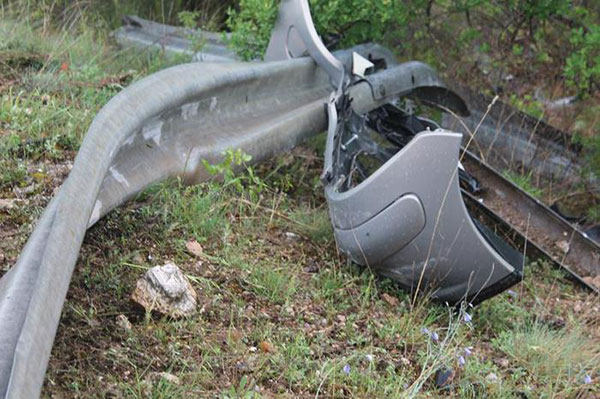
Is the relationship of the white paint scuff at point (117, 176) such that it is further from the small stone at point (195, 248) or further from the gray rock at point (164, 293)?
A: the small stone at point (195, 248)

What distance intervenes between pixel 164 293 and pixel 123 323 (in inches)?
8.4

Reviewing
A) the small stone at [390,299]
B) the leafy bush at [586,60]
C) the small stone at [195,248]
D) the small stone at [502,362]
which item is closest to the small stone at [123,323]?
the small stone at [195,248]

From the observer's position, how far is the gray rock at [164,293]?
3.16 metres

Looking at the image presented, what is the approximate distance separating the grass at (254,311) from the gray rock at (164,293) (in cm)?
5

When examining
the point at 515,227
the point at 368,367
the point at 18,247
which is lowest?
the point at 515,227

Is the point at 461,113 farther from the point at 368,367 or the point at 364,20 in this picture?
the point at 368,367

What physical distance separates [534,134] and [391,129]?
5.56 feet

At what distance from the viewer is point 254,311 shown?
3469mm

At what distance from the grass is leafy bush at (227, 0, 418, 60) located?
1.17 m

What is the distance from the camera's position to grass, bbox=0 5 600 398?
296 centimetres

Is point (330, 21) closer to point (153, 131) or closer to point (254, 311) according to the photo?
point (153, 131)

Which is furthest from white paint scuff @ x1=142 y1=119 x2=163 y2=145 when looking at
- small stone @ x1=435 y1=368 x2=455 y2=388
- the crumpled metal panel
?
small stone @ x1=435 y1=368 x2=455 y2=388

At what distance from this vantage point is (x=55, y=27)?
21.8 feet

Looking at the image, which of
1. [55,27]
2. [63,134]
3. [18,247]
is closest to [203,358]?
[18,247]
